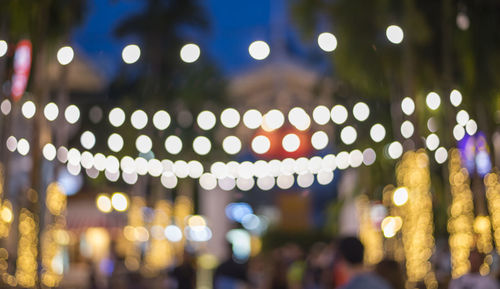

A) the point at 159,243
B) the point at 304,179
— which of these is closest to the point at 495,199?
the point at 159,243

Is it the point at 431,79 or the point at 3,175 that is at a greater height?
the point at 431,79

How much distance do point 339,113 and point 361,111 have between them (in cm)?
64

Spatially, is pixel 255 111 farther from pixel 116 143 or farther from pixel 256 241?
pixel 256 241

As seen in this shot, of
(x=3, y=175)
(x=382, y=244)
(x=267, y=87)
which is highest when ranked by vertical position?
(x=267, y=87)

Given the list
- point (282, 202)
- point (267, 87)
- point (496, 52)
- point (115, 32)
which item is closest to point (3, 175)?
point (496, 52)

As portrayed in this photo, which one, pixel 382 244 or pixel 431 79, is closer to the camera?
pixel 431 79

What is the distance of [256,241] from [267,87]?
7362 mm

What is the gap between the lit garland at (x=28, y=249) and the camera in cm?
1266

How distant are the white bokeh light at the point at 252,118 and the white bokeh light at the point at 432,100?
5.58m

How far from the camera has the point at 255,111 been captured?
20922 mm

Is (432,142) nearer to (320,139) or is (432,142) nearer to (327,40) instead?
(320,139)

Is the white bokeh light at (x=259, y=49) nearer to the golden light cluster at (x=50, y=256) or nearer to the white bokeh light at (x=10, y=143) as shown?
the white bokeh light at (x=10, y=143)

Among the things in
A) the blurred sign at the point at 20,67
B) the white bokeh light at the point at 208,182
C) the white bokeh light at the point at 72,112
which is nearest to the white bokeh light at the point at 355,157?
the white bokeh light at the point at 72,112

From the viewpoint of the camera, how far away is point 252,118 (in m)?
21.1
